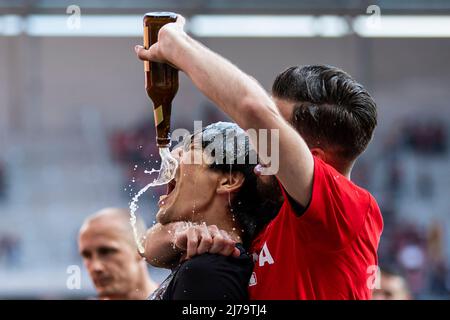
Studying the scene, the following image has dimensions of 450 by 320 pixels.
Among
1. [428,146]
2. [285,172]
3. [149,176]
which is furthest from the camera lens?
[428,146]

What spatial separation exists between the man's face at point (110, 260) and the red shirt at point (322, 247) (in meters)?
1.56

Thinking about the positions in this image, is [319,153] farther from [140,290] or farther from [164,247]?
[140,290]

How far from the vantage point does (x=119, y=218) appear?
323 cm

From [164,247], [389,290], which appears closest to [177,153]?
[164,247]

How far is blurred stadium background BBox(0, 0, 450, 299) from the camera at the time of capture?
796 cm

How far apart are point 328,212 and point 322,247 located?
0.08m

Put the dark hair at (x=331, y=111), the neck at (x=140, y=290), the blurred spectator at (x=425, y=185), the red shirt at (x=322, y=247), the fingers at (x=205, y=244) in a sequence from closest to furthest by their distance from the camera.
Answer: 1. the red shirt at (x=322, y=247)
2. the fingers at (x=205, y=244)
3. the dark hair at (x=331, y=111)
4. the neck at (x=140, y=290)
5. the blurred spectator at (x=425, y=185)

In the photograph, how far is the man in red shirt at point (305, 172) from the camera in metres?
1.41

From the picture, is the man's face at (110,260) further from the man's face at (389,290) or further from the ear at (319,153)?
the ear at (319,153)

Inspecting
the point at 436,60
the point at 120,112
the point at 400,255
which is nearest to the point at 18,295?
the point at 120,112

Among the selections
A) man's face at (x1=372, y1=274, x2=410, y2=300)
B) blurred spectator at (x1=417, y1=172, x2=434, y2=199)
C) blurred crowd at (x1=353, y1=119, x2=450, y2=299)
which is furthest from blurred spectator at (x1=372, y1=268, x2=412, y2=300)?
blurred spectator at (x1=417, y1=172, x2=434, y2=199)

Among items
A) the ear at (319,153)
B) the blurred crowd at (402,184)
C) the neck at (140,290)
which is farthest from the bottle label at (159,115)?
the blurred crowd at (402,184)
